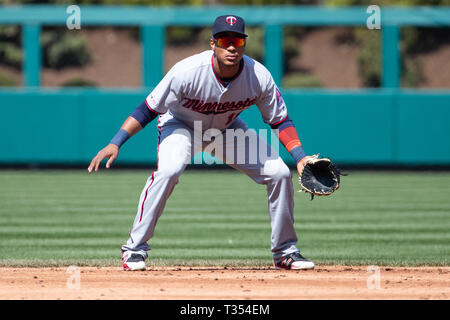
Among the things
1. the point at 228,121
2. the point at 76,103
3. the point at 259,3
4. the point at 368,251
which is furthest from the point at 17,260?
the point at 259,3

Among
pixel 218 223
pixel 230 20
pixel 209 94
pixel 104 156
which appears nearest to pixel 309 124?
pixel 218 223

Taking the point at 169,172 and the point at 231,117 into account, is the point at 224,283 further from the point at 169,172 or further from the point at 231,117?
the point at 231,117

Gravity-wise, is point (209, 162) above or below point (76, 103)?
below

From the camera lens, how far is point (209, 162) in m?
17.1

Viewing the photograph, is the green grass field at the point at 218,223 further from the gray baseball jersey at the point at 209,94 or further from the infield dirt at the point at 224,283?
the gray baseball jersey at the point at 209,94

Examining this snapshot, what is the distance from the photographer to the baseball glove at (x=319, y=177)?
598 centimetres

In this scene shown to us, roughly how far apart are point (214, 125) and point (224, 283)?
1.20 meters

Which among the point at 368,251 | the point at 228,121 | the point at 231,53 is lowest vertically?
the point at 368,251

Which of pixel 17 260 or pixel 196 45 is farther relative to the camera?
pixel 196 45

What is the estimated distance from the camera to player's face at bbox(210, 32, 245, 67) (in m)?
5.78

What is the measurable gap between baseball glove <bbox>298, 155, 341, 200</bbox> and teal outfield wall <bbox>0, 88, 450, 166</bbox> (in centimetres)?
1063

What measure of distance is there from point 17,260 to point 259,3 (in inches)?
1159

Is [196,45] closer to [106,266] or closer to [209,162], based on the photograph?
[209,162]

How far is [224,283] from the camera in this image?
5566mm
